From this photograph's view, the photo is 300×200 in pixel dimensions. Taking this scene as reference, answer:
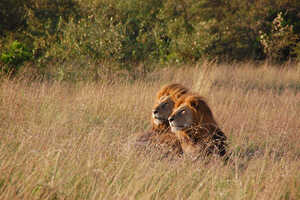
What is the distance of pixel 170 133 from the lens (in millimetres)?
4762

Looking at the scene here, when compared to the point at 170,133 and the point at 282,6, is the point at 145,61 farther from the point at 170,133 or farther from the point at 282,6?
the point at 282,6

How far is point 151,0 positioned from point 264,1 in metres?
5.71

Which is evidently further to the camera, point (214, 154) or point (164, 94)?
point (164, 94)

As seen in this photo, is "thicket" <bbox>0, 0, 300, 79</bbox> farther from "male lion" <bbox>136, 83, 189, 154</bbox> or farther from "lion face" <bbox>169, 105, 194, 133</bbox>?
"lion face" <bbox>169, 105, 194, 133</bbox>

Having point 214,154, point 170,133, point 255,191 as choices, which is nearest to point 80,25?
point 170,133

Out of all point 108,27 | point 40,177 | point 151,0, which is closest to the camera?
point 40,177

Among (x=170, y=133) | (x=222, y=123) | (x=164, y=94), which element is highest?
(x=164, y=94)

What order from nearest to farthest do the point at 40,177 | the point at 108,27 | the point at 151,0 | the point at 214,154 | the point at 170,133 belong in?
the point at 40,177 < the point at 214,154 < the point at 170,133 < the point at 108,27 < the point at 151,0

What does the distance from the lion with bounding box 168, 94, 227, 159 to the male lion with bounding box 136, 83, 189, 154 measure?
17 cm

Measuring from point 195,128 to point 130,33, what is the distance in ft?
33.9

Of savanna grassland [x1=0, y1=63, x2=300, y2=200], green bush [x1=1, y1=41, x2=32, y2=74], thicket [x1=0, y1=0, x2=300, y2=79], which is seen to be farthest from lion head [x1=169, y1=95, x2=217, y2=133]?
green bush [x1=1, y1=41, x2=32, y2=74]

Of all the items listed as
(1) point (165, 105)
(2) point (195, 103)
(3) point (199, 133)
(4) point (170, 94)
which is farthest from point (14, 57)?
(3) point (199, 133)

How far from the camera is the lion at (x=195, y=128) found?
170 inches

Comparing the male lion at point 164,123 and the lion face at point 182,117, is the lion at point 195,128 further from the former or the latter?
the male lion at point 164,123
